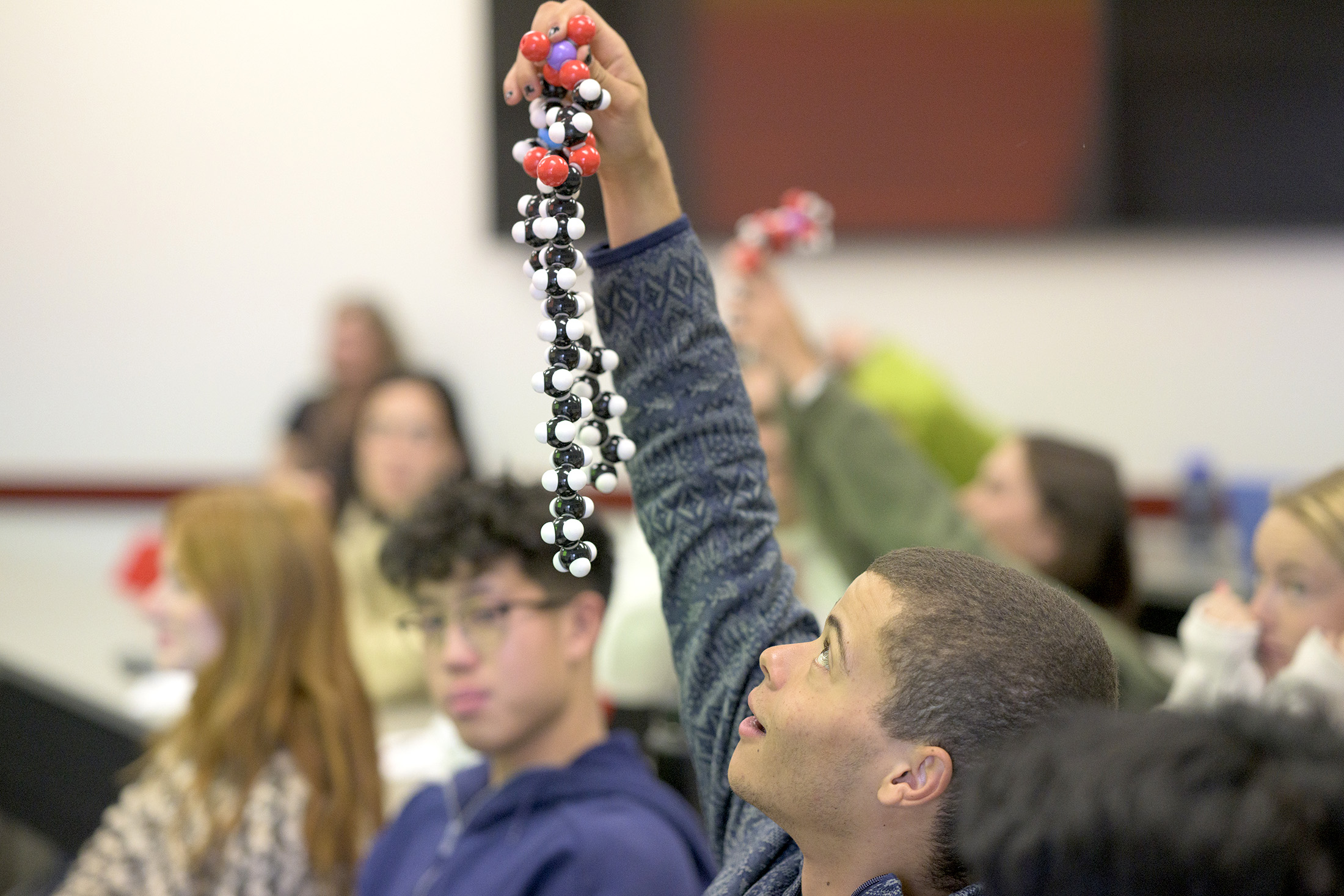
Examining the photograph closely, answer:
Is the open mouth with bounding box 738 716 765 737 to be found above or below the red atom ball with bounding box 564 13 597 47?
below

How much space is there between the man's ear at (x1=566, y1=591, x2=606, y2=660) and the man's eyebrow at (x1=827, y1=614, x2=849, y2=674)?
62 centimetres

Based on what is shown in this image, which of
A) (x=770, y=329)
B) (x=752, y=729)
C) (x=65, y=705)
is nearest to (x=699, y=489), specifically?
(x=752, y=729)

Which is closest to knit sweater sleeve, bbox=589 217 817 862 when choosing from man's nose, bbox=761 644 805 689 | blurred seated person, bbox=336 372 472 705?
man's nose, bbox=761 644 805 689

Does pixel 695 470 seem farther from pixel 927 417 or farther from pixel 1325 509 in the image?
pixel 927 417

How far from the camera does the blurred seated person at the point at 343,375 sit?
3.85 metres

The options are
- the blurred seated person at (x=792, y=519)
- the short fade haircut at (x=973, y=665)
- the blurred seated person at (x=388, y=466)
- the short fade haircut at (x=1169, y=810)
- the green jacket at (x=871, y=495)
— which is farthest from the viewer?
the blurred seated person at (x=388, y=466)

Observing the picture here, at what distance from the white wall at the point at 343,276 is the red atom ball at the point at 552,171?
3063 millimetres

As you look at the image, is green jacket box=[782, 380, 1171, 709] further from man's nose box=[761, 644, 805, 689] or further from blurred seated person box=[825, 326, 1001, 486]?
man's nose box=[761, 644, 805, 689]

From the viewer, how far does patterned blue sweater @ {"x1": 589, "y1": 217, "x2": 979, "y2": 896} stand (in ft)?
3.29

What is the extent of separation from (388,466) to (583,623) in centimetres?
177

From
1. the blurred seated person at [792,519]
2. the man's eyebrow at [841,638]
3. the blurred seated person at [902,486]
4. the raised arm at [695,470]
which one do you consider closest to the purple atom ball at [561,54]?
the raised arm at [695,470]

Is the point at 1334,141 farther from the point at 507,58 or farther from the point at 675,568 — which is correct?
the point at 675,568

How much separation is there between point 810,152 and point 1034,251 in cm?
73

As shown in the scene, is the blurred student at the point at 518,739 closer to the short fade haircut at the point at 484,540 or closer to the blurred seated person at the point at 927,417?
the short fade haircut at the point at 484,540
